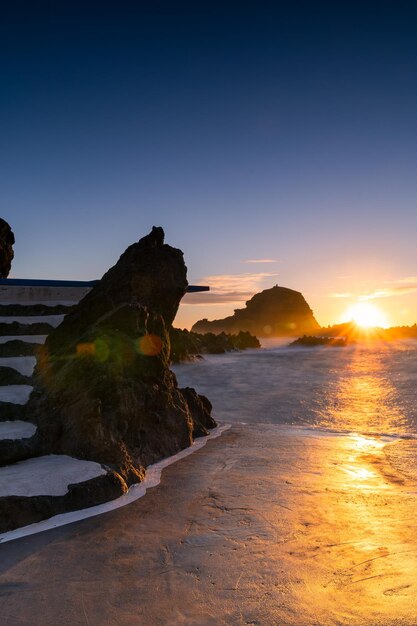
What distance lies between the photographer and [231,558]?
3.47 metres

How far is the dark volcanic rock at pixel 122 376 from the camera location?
545 centimetres

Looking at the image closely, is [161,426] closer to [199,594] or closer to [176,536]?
[176,536]

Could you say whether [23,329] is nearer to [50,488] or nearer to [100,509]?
[50,488]

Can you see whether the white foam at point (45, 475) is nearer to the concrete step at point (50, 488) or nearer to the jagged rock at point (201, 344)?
the concrete step at point (50, 488)

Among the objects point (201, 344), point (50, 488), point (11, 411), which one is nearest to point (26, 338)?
point (11, 411)

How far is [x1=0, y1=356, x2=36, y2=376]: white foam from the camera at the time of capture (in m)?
7.11

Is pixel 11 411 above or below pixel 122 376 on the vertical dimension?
below

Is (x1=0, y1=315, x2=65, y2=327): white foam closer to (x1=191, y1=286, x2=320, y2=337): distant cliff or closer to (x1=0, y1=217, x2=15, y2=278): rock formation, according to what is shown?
(x1=0, y1=217, x2=15, y2=278): rock formation

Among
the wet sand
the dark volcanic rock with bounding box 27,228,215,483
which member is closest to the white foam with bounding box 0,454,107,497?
the dark volcanic rock with bounding box 27,228,215,483

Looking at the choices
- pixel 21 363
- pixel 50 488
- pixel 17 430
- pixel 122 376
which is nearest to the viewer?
pixel 50 488

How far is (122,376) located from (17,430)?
1420 mm

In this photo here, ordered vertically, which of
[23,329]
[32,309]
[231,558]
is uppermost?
[32,309]

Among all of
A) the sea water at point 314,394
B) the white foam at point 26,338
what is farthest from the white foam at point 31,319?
the sea water at point 314,394

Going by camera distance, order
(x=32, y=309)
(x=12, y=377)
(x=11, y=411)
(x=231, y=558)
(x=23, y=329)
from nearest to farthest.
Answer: (x=231, y=558)
(x=11, y=411)
(x=12, y=377)
(x=23, y=329)
(x=32, y=309)
